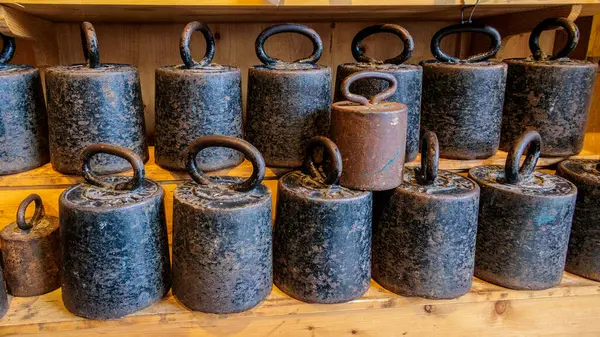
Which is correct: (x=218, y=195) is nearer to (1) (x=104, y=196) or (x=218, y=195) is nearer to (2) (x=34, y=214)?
(1) (x=104, y=196)

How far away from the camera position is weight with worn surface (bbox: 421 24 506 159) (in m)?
1.11

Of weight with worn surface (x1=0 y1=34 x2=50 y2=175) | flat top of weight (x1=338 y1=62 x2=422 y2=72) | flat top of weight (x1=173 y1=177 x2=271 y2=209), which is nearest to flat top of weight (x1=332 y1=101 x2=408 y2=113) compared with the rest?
flat top of weight (x1=338 y1=62 x2=422 y2=72)

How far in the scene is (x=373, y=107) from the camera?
3.18 feet

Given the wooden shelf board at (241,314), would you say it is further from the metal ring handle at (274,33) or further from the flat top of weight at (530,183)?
the metal ring handle at (274,33)

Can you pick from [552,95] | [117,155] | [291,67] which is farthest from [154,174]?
[552,95]

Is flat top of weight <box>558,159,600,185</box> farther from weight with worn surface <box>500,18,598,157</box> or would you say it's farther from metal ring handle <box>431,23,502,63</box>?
metal ring handle <box>431,23,502,63</box>

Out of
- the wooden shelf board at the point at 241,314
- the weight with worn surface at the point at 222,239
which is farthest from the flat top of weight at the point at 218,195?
the wooden shelf board at the point at 241,314

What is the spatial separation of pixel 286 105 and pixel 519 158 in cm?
48

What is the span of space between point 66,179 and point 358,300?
639 mm

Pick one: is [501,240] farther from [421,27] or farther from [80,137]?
[80,137]

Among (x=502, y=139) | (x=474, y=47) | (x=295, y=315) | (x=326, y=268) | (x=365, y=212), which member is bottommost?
(x=295, y=315)

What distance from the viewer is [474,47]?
149 cm

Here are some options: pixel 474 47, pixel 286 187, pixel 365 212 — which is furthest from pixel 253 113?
pixel 474 47

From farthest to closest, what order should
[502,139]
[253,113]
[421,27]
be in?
1. [421,27]
2. [502,139]
3. [253,113]
